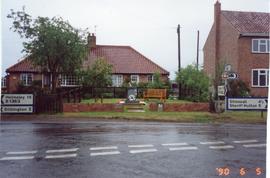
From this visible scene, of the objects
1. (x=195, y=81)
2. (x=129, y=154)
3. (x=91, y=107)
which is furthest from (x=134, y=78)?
(x=129, y=154)

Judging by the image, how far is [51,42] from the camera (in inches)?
1045

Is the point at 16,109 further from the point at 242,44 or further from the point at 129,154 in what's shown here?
the point at 242,44

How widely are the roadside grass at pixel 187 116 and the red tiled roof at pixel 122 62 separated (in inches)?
798

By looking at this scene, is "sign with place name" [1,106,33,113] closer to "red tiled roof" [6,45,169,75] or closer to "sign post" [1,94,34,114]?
"sign post" [1,94,34,114]

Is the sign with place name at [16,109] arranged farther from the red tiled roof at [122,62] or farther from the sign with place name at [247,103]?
the red tiled roof at [122,62]

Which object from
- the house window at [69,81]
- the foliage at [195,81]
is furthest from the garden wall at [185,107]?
the house window at [69,81]

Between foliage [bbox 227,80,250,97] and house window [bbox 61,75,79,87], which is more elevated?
house window [bbox 61,75,79,87]

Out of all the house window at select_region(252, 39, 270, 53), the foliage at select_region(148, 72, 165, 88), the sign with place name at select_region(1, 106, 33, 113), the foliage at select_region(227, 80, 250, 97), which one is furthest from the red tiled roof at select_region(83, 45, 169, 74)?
the sign with place name at select_region(1, 106, 33, 113)

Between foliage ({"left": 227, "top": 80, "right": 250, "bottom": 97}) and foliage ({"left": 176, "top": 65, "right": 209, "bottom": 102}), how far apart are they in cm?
262

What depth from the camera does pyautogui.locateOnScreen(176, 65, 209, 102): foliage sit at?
31078 millimetres

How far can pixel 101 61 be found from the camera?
33.0 meters

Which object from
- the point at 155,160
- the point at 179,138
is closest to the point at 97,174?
the point at 155,160

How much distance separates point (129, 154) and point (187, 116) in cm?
1263

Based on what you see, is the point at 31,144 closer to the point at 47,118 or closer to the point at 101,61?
the point at 47,118
